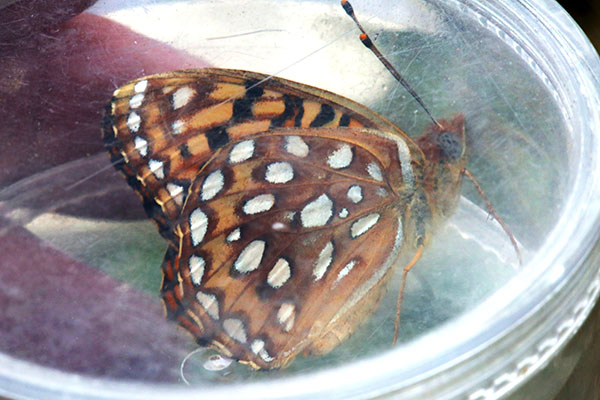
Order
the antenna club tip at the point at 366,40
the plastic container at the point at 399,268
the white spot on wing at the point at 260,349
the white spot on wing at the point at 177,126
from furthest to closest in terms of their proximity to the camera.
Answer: the antenna club tip at the point at 366,40
the white spot on wing at the point at 177,126
the white spot on wing at the point at 260,349
the plastic container at the point at 399,268

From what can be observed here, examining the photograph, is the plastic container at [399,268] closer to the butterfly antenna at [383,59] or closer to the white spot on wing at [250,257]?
the butterfly antenna at [383,59]

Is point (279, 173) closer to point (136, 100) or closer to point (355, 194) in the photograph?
point (355, 194)

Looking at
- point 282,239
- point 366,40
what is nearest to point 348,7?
point 366,40

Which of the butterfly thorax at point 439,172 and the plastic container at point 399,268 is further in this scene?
the butterfly thorax at point 439,172

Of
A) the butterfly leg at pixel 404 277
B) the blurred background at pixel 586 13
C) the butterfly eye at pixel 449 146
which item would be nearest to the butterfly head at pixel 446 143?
the butterfly eye at pixel 449 146

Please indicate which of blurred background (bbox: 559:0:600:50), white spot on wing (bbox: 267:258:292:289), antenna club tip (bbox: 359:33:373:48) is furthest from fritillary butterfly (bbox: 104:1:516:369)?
blurred background (bbox: 559:0:600:50)

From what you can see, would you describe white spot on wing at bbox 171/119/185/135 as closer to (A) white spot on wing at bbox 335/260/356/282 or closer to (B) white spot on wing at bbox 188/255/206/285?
(B) white spot on wing at bbox 188/255/206/285
